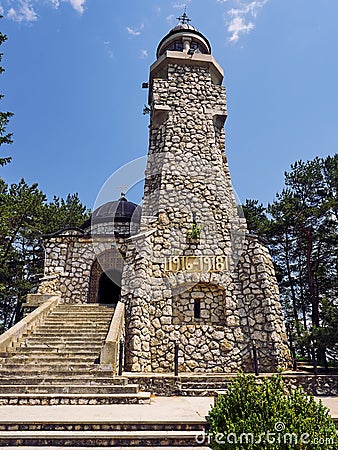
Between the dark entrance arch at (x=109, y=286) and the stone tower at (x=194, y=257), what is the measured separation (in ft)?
9.78

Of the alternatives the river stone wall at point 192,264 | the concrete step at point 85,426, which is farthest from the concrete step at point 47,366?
the concrete step at point 85,426

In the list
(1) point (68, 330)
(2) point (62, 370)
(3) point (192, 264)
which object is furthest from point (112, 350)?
(3) point (192, 264)

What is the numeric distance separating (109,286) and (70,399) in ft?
30.7

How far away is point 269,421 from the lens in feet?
9.14

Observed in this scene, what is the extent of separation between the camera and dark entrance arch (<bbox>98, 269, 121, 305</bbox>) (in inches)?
538

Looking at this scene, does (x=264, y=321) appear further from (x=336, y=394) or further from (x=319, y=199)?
(x=319, y=199)

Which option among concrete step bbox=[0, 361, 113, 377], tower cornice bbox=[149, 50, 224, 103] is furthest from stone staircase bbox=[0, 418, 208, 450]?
tower cornice bbox=[149, 50, 224, 103]

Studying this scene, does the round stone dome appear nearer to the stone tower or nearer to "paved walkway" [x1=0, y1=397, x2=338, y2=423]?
the stone tower

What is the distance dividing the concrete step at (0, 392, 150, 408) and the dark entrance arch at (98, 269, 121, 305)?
7.74 m

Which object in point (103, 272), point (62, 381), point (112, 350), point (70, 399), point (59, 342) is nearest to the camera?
point (70, 399)

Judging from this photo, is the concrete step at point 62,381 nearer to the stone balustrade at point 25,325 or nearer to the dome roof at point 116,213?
the stone balustrade at point 25,325

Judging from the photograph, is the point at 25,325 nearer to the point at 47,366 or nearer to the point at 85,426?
the point at 47,366

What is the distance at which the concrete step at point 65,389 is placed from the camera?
6.04m

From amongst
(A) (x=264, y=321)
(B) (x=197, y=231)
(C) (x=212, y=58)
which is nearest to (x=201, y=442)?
(A) (x=264, y=321)
